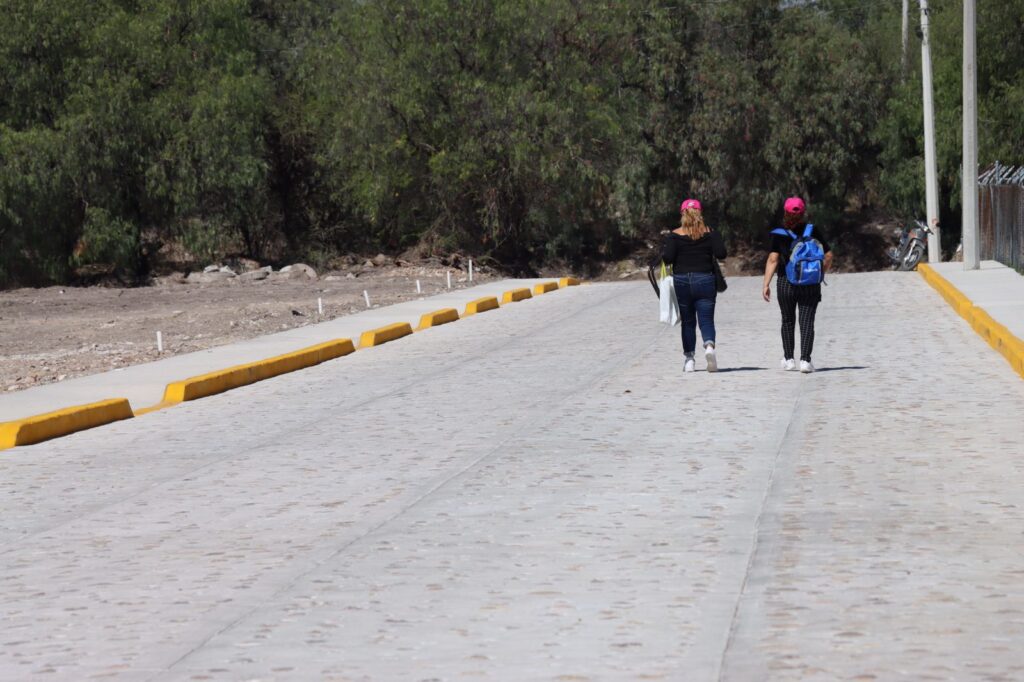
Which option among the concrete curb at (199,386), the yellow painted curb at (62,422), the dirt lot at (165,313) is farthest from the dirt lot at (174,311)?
the yellow painted curb at (62,422)

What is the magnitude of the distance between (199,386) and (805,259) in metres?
6.05

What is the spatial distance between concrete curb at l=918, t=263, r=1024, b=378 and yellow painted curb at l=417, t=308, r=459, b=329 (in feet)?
25.3

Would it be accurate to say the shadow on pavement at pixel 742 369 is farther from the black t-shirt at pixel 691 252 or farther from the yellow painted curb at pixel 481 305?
the yellow painted curb at pixel 481 305

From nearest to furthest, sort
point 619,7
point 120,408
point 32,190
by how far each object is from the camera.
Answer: point 120,408 → point 32,190 → point 619,7

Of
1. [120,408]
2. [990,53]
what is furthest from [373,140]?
[120,408]

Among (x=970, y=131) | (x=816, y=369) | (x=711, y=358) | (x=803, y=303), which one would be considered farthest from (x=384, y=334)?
(x=970, y=131)

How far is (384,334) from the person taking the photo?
22797 mm

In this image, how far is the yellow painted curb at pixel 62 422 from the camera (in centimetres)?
1328

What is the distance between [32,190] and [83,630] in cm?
3853

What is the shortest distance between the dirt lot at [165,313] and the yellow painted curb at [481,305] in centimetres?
227

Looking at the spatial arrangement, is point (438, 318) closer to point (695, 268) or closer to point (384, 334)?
point (384, 334)

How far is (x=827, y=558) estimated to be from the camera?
25.0 feet

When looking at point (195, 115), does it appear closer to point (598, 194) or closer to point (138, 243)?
point (138, 243)

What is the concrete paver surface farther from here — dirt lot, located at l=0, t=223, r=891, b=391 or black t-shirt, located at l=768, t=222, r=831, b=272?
dirt lot, located at l=0, t=223, r=891, b=391
